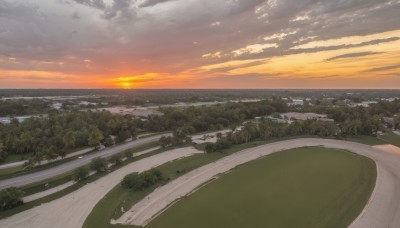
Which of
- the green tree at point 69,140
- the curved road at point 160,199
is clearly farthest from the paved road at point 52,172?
the curved road at point 160,199

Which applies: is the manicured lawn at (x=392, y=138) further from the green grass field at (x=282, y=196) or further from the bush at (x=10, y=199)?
the bush at (x=10, y=199)

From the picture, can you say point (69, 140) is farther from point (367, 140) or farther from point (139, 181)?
point (367, 140)

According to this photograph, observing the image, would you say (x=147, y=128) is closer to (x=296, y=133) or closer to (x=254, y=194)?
(x=296, y=133)

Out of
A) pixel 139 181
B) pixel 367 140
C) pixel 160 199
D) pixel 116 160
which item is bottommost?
pixel 160 199

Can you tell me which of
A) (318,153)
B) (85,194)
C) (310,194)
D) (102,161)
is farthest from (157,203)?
(318,153)

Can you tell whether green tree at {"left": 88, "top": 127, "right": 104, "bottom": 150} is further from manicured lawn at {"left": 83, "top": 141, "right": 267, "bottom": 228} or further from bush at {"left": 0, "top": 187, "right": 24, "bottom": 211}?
bush at {"left": 0, "top": 187, "right": 24, "bottom": 211}

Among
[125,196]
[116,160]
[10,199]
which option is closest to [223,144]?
[116,160]

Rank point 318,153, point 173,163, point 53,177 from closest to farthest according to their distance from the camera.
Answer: point 53,177, point 173,163, point 318,153
